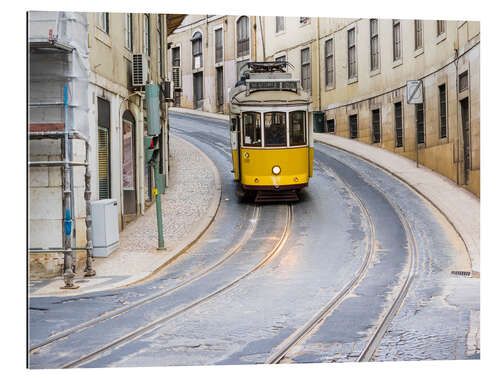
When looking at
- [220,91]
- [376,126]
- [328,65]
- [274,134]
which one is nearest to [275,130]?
[274,134]

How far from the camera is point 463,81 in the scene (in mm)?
11430

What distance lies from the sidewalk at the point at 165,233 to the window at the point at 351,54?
13.6 feet

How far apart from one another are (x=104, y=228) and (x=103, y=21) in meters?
3.36

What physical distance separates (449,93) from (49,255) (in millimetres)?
7062

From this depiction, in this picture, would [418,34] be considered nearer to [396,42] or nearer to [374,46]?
[396,42]

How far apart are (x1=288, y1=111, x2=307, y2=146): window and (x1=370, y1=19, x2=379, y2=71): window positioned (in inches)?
74.0

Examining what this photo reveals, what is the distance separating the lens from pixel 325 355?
7398mm

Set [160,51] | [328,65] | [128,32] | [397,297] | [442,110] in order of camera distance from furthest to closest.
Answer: [160,51]
[328,65]
[128,32]
[442,110]
[397,297]

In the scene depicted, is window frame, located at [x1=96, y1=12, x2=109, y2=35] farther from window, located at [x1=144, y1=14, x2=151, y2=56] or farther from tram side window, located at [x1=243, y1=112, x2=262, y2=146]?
tram side window, located at [x1=243, y1=112, x2=262, y2=146]

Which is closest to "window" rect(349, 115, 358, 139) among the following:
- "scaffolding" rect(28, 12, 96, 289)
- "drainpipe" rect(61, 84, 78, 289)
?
"scaffolding" rect(28, 12, 96, 289)

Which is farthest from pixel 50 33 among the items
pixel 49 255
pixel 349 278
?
pixel 349 278

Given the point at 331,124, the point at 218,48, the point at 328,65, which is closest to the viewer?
the point at 328,65

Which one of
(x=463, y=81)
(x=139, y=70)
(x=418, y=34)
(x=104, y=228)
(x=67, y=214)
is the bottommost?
(x=104, y=228)

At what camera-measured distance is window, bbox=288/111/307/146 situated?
15534 mm
